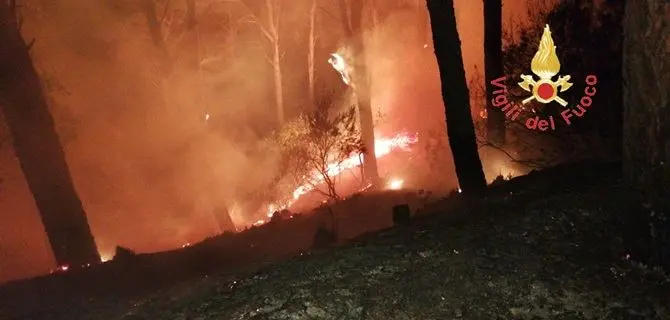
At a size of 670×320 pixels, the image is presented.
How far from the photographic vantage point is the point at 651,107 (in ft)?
11.7

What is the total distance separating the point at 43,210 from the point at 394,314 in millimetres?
9135

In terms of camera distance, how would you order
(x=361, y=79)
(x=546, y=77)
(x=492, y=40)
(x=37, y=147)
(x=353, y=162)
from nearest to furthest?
(x=37, y=147)
(x=546, y=77)
(x=492, y=40)
(x=361, y=79)
(x=353, y=162)

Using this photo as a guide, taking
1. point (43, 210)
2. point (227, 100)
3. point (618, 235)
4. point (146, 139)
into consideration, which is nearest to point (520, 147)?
point (618, 235)

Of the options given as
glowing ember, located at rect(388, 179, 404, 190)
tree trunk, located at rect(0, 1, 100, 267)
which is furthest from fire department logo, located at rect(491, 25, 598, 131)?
tree trunk, located at rect(0, 1, 100, 267)

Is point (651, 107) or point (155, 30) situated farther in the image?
point (155, 30)

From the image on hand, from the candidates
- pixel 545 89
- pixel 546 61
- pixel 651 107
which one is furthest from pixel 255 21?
pixel 651 107

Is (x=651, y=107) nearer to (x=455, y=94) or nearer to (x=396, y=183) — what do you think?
(x=455, y=94)

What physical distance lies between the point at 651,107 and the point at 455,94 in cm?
483

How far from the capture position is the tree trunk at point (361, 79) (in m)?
17.5

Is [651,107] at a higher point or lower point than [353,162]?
lower

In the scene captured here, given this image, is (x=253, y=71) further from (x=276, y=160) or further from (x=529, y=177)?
(x=529, y=177)

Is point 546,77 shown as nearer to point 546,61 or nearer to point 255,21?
point 546,61

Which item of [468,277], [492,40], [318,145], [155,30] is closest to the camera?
[468,277]

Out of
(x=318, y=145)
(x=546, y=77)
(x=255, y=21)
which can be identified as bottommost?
(x=546, y=77)
